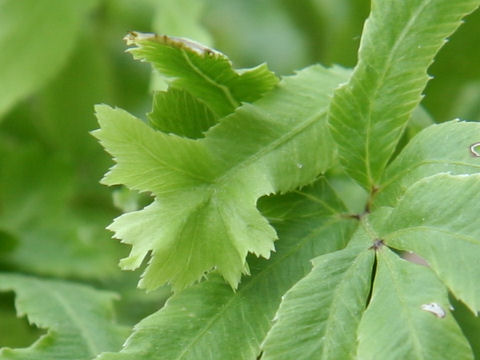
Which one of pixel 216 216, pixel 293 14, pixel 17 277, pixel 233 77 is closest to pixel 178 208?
pixel 216 216

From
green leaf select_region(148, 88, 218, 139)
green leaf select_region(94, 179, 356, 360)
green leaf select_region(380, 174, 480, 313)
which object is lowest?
green leaf select_region(94, 179, 356, 360)

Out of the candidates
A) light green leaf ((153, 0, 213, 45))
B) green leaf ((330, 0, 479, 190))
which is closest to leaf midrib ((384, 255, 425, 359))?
green leaf ((330, 0, 479, 190))

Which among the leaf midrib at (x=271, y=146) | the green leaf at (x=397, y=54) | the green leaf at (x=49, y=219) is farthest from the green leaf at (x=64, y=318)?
the green leaf at (x=397, y=54)

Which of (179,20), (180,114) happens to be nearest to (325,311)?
(180,114)

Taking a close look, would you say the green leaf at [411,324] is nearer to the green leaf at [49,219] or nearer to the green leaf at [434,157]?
the green leaf at [434,157]

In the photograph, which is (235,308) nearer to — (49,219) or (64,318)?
(64,318)

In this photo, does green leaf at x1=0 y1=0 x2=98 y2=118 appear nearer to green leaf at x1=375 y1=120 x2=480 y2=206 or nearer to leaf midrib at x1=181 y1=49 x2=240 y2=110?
leaf midrib at x1=181 y1=49 x2=240 y2=110

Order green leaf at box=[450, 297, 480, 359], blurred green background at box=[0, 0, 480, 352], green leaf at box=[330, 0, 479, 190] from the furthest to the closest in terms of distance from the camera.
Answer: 1. blurred green background at box=[0, 0, 480, 352]
2. green leaf at box=[450, 297, 480, 359]
3. green leaf at box=[330, 0, 479, 190]
